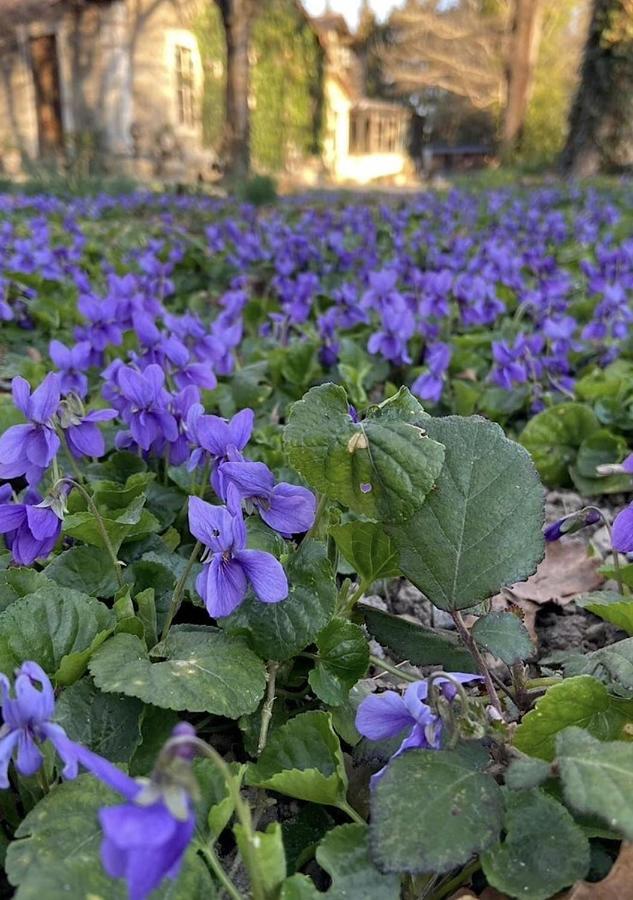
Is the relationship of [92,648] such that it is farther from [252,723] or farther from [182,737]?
[182,737]

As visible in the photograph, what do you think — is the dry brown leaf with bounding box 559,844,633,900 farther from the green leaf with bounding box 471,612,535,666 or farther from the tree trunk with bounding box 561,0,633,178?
the tree trunk with bounding box 561,0,633,178

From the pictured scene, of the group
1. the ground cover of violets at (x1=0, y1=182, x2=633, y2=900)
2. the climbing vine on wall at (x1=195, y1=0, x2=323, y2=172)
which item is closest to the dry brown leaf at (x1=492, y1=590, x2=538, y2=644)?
the ground cover of violets at (x1=0, y1=182, x2=633, y2=900)

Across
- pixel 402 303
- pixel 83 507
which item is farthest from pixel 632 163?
pixel 83 507

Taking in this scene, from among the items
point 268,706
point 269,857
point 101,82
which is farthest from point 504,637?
point 101,82

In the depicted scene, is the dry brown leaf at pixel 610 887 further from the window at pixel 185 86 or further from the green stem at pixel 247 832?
the window at pixel 185 86

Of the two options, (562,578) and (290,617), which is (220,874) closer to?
(290,617)

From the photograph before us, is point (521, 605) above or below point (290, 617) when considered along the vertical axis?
below
